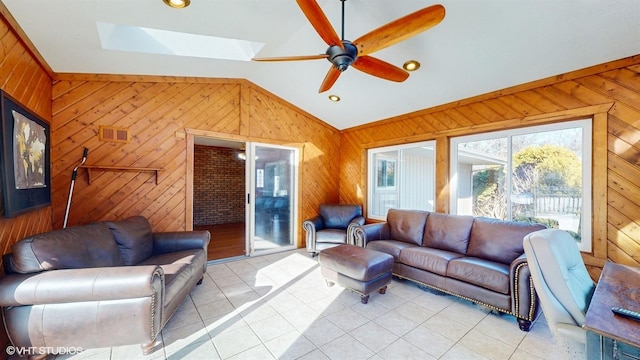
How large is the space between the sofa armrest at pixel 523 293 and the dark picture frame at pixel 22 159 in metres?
4.24

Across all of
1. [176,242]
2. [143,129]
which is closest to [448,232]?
[176,242]

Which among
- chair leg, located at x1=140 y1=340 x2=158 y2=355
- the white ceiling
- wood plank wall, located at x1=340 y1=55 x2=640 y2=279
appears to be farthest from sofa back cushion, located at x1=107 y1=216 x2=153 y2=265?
wood plank wall, located at x1=340 y1=55 x2=640 y2=279

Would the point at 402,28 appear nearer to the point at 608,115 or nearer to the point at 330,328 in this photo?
the point at 330,328

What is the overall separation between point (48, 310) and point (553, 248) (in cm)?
315

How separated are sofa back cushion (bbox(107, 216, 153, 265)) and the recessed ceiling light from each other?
3.67 metres

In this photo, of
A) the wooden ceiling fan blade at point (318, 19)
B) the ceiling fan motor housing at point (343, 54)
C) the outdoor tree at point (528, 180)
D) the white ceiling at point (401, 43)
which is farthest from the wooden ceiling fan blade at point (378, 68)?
the outdoor tree at point (528, 180)

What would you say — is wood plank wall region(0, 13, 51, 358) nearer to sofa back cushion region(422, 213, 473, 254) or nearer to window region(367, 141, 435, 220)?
sofa back cushion region(422, 213, 473, 254)

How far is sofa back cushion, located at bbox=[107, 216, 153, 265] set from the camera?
257 centimetres

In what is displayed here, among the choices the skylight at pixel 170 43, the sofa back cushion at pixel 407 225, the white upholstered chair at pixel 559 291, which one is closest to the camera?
the white upholstered chair at pixel 559 291

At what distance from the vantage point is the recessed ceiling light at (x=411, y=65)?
9.78 feet

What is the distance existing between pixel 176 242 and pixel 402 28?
326cm

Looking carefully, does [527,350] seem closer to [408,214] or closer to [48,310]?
[408,214]

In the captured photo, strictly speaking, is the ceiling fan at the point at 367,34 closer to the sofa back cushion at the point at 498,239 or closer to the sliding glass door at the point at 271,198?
the sofa back cushion at the point at 498,239

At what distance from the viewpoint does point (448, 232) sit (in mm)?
3318
